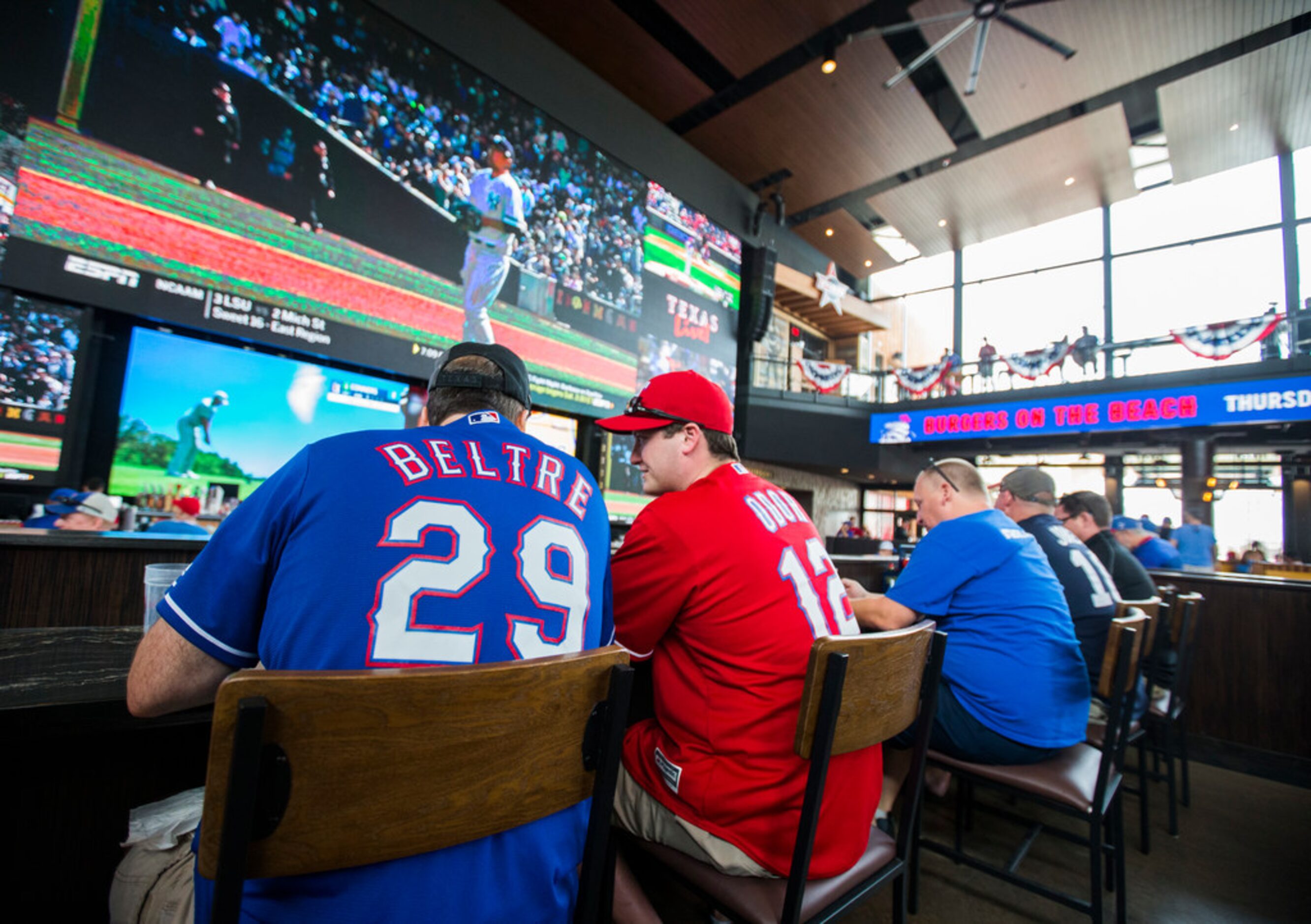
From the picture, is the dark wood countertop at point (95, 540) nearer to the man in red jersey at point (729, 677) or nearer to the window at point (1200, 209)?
the man in red jersey at point (729, 677)

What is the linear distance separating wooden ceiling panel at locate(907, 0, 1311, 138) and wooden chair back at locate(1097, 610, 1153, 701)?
819cm

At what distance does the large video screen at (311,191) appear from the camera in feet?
11.3

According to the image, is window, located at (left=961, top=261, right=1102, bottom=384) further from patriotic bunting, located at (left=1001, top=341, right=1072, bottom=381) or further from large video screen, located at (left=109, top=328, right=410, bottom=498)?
large video screen, located at (left=109, top=328, right=410, bottom=498)

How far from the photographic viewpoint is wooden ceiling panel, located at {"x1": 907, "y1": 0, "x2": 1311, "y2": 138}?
6.95 meters

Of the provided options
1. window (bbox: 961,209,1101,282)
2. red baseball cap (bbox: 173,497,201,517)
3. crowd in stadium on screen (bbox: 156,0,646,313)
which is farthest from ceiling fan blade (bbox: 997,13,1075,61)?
red baseball cap (bbox: 173,497,201,517)

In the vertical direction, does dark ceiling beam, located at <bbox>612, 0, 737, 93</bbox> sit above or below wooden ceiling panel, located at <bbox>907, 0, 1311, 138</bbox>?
below

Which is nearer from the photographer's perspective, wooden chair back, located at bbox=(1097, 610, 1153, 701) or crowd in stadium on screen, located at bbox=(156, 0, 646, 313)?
wooden chair back, located at bbox=(1097, 610, 1153, 701)

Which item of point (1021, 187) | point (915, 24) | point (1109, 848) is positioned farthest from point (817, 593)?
point (1021, 187)

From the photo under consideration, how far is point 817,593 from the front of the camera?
1.15 metres

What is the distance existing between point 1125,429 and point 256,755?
36.5ft

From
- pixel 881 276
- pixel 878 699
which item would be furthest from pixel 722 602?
pixel 881 276

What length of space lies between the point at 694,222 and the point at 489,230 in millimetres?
3679

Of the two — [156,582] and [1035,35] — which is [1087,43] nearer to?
[1035,35]

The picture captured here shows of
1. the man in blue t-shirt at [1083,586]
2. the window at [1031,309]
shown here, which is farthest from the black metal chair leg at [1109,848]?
the window at [1031,309]
